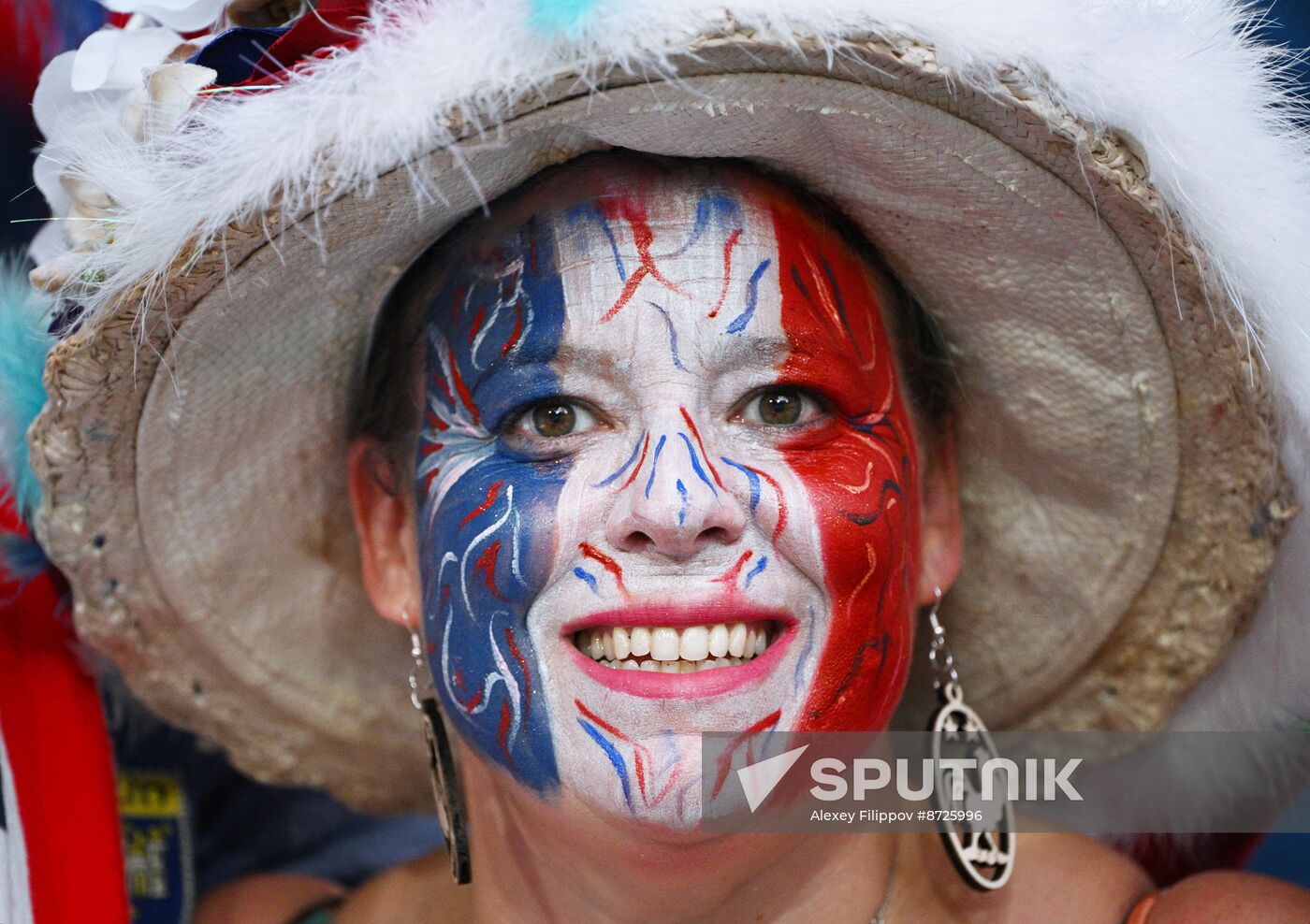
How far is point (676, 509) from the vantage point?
5.07 ft

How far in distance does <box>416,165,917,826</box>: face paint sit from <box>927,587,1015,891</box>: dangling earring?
0.59 ft

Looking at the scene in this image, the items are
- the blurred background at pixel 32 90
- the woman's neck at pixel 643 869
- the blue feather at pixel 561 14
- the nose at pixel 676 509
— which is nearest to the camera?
the blue feather at pixel 561 14

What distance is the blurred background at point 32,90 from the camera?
2227mm

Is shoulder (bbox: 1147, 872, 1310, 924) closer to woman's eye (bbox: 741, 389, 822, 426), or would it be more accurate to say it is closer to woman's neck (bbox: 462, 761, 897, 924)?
woman's neck (bbox: 462, 761, 897, 924)

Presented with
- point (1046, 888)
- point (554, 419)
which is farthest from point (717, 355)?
point (1046, 888)

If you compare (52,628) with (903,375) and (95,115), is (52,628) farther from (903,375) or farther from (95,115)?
(903,375)

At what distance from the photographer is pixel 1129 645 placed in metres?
2.06

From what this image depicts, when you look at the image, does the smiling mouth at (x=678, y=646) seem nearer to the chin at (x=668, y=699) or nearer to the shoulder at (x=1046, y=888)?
the chin at (x=668, y=699)

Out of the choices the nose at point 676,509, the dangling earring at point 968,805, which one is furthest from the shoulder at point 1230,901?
the nose at point 676,509

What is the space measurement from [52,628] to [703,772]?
3.70 feet

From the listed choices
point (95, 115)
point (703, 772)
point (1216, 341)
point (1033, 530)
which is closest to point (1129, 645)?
point (1033, 530)

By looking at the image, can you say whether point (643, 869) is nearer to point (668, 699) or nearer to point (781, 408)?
point (668, 699)

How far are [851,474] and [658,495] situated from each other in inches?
10.8

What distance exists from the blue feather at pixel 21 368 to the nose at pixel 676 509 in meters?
0.83
